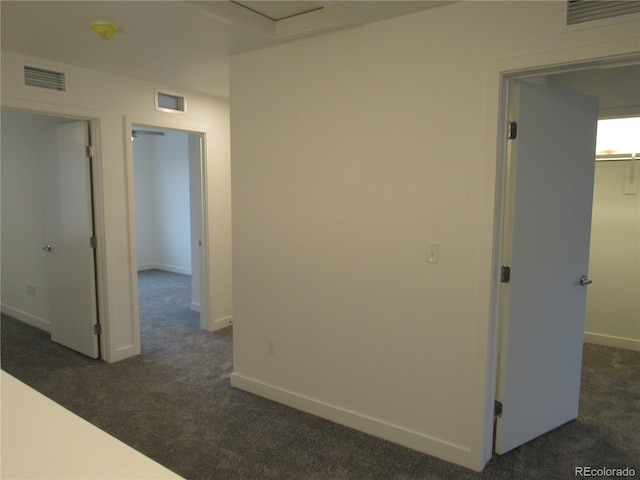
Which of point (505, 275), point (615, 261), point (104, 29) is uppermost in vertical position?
point (104, 29)

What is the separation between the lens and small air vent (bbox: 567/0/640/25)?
1.85 meters

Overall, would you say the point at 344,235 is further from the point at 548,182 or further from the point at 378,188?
the point at 548,182

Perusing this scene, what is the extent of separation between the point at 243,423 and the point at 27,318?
344 cm

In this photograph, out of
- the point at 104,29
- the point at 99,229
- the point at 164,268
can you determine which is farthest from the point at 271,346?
the point at 164,268

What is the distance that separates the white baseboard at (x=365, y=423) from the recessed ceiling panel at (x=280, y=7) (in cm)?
245

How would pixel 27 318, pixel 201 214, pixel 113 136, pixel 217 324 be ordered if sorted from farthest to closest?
pixel 27 318 → pixel 217 324 → pixel 201 214 → pixel 113 136

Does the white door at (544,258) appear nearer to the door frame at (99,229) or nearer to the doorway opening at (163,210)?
the door frame at (99,229)

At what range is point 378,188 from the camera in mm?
2582

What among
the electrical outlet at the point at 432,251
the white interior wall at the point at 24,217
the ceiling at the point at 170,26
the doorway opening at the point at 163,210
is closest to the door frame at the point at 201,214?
the ceiling at the point at 170,26

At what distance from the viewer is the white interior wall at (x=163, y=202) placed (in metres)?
7.71

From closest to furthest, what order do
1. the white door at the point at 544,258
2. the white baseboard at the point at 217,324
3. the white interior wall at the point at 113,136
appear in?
1. the white door at the point at 544,258
2. the white interior wall at the point at 113,136
3. the white baseboard at the point at 217,324

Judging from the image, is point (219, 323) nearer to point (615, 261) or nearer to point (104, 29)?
point (104, 29)

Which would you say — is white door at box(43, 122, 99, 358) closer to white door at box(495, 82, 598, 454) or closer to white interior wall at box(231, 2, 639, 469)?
white interior wall at box(231, 2, 639, 469)

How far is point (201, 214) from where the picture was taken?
461 centimetres
